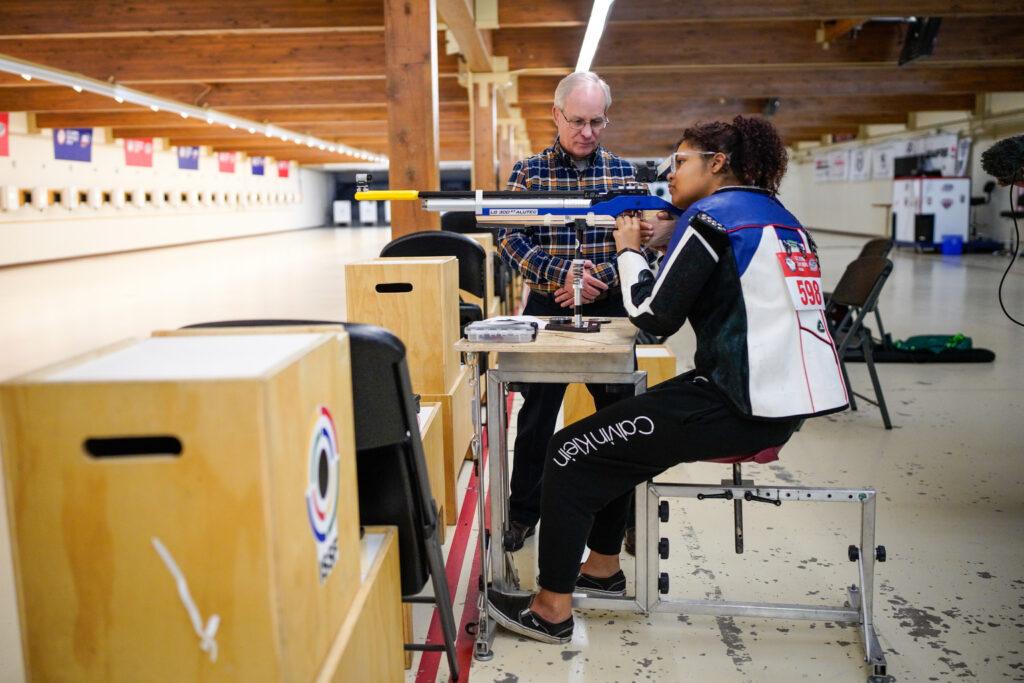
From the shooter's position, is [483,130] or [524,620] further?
[483,130]

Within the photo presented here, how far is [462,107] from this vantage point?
49.5 ft

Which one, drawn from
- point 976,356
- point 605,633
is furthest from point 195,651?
point 976,356

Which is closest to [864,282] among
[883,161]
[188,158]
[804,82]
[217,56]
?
[217,56]

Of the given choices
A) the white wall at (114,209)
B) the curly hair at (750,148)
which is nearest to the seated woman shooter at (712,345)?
the curly hair at (750,148)

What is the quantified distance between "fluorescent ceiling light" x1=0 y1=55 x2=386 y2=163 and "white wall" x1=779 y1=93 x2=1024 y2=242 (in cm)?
922

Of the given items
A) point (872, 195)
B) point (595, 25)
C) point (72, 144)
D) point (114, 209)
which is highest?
point (595, 25)

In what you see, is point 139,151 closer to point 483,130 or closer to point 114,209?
point 114,209

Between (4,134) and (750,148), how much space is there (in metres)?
14.7

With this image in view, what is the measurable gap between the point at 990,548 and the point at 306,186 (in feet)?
103

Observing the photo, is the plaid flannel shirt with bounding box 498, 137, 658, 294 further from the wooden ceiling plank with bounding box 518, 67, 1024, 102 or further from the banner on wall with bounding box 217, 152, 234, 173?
the banner on wall with bounding box 217, 152, 234, 173

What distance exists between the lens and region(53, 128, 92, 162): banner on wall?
15.0 metres

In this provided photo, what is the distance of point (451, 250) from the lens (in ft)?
12.6

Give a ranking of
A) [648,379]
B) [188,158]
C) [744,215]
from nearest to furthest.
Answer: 1. [744,215]
2. [648,379]
3. [188,158]

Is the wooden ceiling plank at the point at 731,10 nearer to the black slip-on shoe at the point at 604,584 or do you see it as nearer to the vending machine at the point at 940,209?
the black slip-on shoe at the point at 604,584
